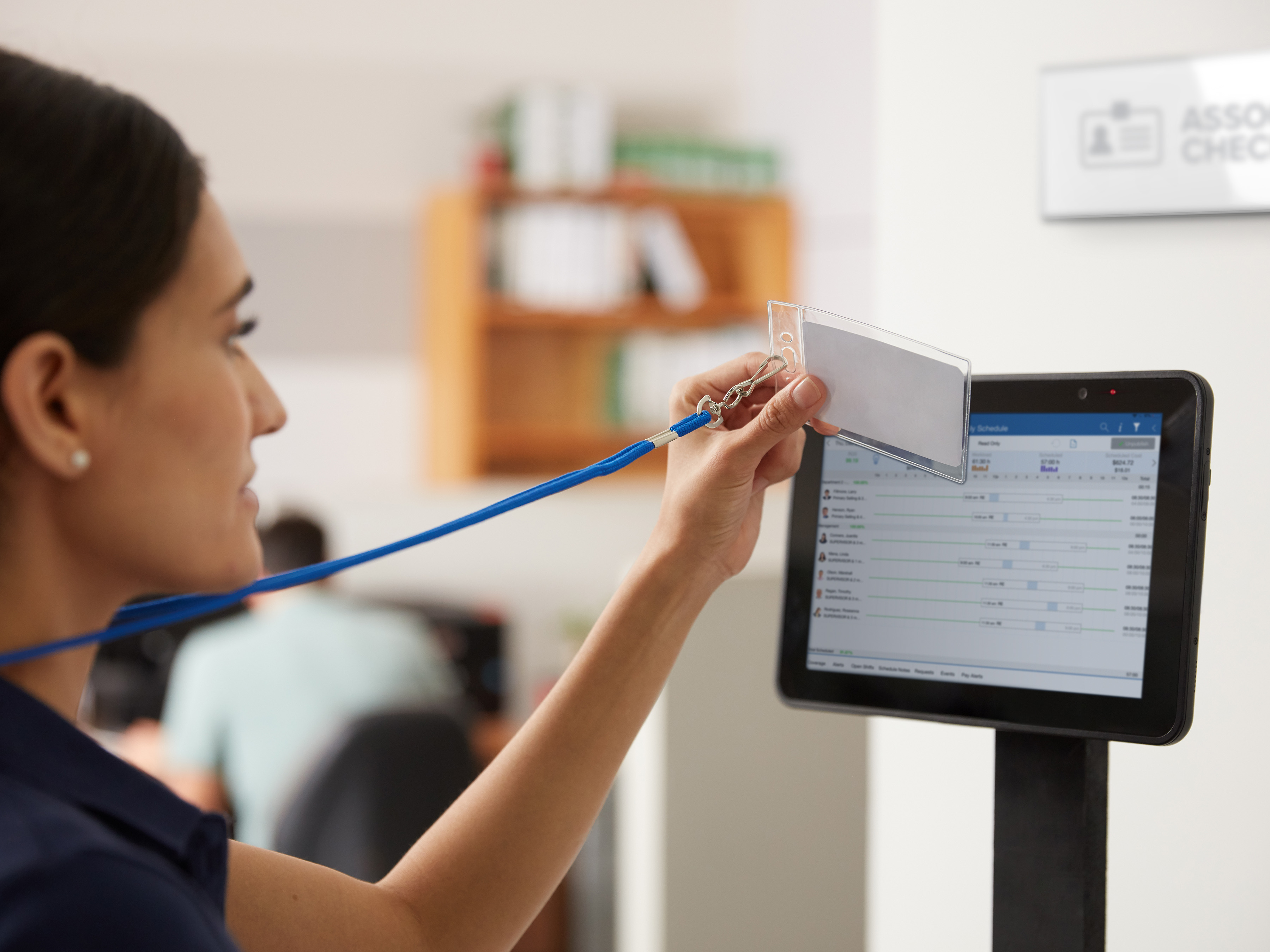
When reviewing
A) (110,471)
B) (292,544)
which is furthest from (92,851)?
(292,544)

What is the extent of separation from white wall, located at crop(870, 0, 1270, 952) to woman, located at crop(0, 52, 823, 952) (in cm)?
39

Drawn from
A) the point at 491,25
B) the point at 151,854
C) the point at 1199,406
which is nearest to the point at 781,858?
the point at 1199,406

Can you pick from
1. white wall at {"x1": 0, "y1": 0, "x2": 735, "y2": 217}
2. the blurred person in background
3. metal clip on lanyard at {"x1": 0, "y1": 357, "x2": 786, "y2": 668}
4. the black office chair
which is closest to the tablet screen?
metal clip on lanyard at {"x1": 0, "y1": 357, "x2": 786, "y2": 668}

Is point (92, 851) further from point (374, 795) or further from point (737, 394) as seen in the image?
point (374, 795)

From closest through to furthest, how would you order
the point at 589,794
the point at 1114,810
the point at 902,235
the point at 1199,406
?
the point at 1199,406
the point at 589,794
the point at 1114,810
the point at 902,235

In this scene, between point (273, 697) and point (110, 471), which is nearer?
point (110, 471)

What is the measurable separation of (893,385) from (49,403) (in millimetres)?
501

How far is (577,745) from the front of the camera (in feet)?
2.64

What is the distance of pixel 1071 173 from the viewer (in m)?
0.98

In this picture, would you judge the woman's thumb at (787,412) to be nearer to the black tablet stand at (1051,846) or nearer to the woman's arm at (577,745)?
the woman's arm at (577,745)

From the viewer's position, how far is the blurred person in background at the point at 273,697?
2246 mm

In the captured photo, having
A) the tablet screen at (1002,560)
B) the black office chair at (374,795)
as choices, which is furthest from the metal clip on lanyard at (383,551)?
the black office chair at (374,795)

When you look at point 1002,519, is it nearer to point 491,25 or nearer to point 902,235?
point 902,235

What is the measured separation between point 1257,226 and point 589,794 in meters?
0.70
